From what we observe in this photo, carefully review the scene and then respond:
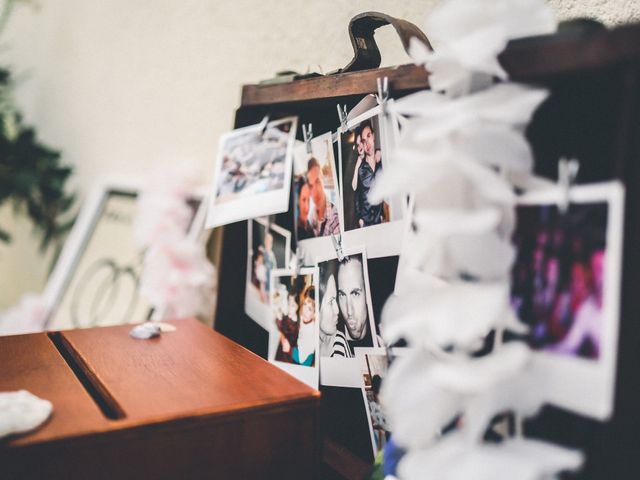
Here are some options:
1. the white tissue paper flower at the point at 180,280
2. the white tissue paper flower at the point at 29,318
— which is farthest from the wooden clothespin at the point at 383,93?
the white tissue paper flower at the point at 29,318

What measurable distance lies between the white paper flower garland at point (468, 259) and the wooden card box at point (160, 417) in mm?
164

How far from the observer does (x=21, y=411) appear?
0.45 meters

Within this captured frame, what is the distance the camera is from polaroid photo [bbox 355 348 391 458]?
639mm

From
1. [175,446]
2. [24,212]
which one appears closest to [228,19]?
[175,446]

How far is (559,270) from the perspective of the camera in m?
0.39

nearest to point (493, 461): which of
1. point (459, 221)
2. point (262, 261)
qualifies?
point (459, 221)

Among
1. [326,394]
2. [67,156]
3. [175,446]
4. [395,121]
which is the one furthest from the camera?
[67,156]

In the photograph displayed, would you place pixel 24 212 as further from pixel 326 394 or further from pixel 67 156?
pixel 326 394

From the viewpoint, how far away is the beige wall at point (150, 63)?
94 centimetres

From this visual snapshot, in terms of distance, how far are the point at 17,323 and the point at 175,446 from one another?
1.20 metres

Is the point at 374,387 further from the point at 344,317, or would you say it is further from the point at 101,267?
the point at 101,267

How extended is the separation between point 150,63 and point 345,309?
3.56 feet

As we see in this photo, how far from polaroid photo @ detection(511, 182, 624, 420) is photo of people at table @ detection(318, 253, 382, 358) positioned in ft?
0.86

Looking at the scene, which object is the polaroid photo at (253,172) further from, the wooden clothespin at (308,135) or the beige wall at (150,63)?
the beige wall at (150,63)
